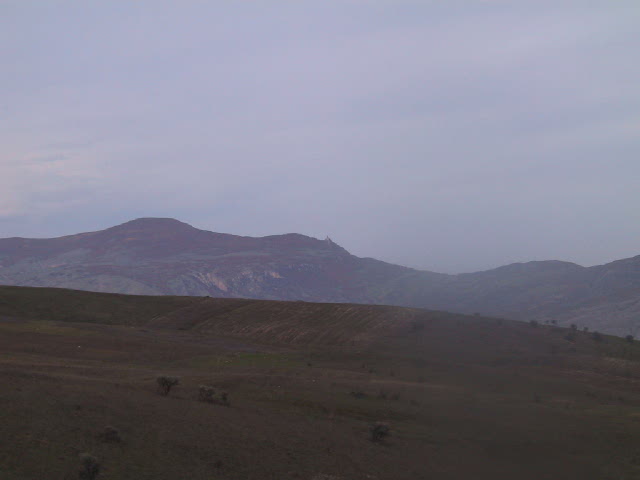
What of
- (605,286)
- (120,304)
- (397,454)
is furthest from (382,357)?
(605,286)

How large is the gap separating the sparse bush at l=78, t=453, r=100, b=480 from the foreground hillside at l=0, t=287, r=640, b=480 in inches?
17.5

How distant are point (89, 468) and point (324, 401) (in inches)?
578

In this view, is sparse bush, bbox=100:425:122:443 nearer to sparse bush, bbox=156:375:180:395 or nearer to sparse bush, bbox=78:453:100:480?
sparse bush, bbox=78:453:100:480

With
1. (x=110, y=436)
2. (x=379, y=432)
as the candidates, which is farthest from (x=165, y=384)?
(x=379, y=432)

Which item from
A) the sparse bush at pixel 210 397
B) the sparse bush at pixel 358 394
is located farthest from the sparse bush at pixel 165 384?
the sparse bush at pixel 358 394

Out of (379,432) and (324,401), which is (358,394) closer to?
(324,401)

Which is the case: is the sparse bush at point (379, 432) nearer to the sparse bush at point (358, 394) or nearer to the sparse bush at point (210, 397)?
the sparse bush at point (358, 394)

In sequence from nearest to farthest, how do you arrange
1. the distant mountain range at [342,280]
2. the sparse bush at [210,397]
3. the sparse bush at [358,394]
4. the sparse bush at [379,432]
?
the sparse bush at [379,432] < the sparse bush at [210,397] < the sparse bush at [358,394] < the distant mountain range at [342,280]

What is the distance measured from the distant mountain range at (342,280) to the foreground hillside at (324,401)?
112ft

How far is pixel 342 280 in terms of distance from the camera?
577 feet

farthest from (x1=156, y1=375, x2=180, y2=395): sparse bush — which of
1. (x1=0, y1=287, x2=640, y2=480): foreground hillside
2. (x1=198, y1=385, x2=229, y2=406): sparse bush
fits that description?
(x1=198, y1=385, x2=229, y2=406): sparse bush

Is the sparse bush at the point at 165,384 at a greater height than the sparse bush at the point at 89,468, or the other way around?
the sparse bush at the point at 165,384

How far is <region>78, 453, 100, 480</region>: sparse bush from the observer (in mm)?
14305

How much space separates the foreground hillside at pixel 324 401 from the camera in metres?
17.9
